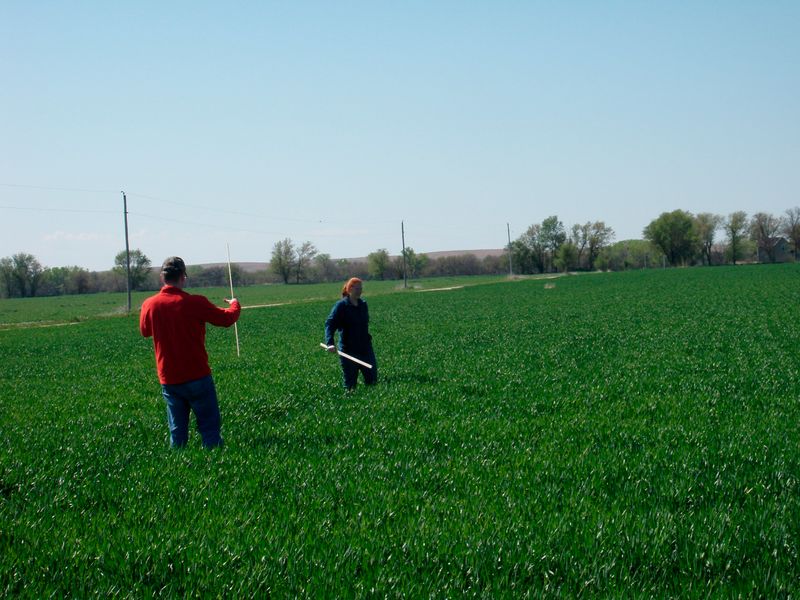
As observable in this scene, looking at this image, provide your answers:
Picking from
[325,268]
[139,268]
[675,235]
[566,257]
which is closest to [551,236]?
[566,257]

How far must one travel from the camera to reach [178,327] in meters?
7.23

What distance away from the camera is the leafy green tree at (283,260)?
134 m

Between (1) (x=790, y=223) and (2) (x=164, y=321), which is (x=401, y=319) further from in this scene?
(1) (x=790, y=223)

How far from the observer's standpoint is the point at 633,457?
21.7ft

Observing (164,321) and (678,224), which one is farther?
(678,224)

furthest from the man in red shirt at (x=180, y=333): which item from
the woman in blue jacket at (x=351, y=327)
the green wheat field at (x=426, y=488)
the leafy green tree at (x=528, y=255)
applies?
the leafy green tree at (x=528, y=255)

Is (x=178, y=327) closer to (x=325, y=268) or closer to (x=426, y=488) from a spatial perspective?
(x=426, y=488)

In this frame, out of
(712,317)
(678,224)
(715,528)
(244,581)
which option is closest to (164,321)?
(244,581)

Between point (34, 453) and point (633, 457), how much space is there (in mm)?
6757

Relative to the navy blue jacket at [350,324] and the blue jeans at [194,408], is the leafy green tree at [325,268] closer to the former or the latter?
the navy blue jacket at [350,324]

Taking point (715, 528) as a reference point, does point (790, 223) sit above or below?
above

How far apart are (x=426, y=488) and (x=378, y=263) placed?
419ft

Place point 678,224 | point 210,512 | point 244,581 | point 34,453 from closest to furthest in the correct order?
point 244,581 → point 210,512 → point 34,453 → point 678,224

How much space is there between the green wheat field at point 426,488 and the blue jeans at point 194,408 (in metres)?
0.30
